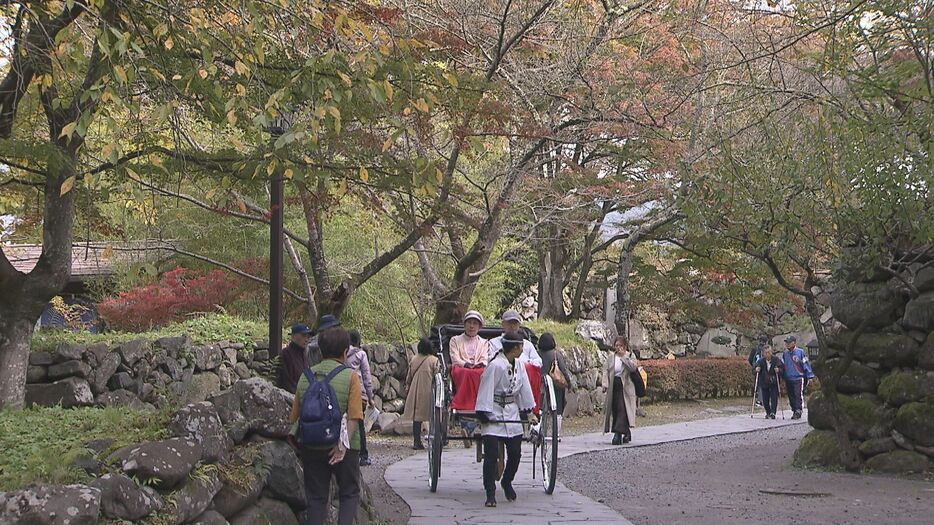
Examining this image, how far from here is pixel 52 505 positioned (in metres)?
4.66

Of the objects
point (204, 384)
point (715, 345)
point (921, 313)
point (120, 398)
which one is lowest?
point (120, 398)

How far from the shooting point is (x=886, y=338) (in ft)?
43.0

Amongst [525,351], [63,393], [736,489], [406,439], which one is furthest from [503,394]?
[406,439]

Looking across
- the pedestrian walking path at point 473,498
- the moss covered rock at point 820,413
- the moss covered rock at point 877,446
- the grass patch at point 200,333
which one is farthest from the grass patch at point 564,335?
the moss covered rock at point 877,446

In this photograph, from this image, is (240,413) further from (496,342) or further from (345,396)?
(496,342)

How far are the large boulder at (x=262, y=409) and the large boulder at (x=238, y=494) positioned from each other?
493mm

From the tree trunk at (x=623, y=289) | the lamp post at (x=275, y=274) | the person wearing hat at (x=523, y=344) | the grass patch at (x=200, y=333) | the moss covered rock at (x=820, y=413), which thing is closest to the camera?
the person wearing hat at (x=523, y=344)

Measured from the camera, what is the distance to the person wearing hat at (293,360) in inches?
437

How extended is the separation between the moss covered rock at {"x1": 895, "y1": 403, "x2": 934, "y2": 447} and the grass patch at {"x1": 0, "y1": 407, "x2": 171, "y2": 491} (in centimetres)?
900

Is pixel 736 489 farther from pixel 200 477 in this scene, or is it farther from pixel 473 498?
pixel 200 477

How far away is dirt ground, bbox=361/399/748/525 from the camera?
988 cm

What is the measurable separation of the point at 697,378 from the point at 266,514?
26.6 metres

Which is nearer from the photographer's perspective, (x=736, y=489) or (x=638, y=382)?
(x=736, y=489)

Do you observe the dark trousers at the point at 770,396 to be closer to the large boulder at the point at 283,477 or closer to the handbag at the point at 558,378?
the handbag at the point at 558,378
